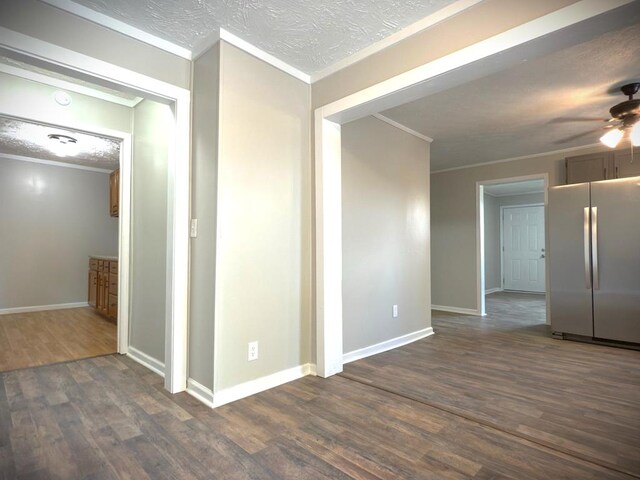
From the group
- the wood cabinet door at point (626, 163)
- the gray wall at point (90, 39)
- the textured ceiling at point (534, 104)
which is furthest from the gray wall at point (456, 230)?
the gray wall at point (90, 39)

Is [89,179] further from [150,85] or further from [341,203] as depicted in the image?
[341,203]

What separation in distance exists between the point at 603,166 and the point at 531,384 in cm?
329

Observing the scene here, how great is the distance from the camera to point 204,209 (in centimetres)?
240

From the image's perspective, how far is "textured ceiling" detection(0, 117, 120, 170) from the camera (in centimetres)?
420

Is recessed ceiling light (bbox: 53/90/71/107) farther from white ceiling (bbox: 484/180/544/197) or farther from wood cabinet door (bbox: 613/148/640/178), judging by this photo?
white ceiling (bbox: 484/180/544/197)

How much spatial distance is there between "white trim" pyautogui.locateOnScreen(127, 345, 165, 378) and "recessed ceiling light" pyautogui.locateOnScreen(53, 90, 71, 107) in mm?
2348

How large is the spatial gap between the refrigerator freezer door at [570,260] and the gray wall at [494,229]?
4.21 meters

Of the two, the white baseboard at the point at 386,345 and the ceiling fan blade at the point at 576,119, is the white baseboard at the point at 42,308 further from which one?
the ceiling fan blade at the point at 576,119

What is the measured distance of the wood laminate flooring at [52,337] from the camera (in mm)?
3211

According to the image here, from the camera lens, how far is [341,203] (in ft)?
10.2

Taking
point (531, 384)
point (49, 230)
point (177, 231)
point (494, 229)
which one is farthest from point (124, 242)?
point (494, 229)

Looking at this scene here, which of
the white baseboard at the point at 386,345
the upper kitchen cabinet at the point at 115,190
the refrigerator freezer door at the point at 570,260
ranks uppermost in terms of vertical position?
the upper kitchen cabinet at the point at 115,190

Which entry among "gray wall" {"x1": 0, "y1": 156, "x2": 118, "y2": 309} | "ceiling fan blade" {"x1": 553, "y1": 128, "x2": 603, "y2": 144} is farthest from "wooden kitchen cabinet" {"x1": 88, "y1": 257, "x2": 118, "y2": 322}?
"ceiling fan blade" {"x1": 553, "y1": 128, "x2": 603, "y2": 144}

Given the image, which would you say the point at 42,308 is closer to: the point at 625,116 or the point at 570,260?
the point at 570,260
